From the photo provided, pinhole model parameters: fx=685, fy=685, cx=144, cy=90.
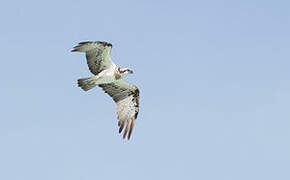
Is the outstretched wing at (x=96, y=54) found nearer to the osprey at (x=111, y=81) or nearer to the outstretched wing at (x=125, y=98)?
the osprey at (x=111, y=81)

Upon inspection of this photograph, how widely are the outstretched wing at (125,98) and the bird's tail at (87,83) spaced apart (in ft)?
6.27

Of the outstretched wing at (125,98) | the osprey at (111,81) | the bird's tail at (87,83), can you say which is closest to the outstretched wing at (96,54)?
the osprey at (111,81)

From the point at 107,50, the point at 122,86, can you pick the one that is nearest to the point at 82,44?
the point at 107,50

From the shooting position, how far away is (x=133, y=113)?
29.4 m

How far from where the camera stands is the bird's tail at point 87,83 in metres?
27.1

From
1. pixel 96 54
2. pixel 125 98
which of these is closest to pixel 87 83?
pixel 96 54

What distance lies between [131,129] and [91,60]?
3.53m

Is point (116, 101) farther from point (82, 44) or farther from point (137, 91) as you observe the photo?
point (82, 44)

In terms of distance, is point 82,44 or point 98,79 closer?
point 82,44

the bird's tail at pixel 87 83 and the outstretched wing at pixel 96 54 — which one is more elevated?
the outstretched wing at pixel 96 54

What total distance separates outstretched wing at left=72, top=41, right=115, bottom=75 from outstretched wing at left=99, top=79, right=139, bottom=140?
5.48 ft

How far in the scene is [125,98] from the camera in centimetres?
2964

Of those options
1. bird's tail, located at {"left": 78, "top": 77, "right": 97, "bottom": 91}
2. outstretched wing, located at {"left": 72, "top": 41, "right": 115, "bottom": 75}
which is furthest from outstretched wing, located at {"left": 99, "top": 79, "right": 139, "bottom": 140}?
bird's tail, located at {"left": 78, "top": 77, "right": 97, "bottom": 91}

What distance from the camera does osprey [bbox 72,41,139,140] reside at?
26.6 m
